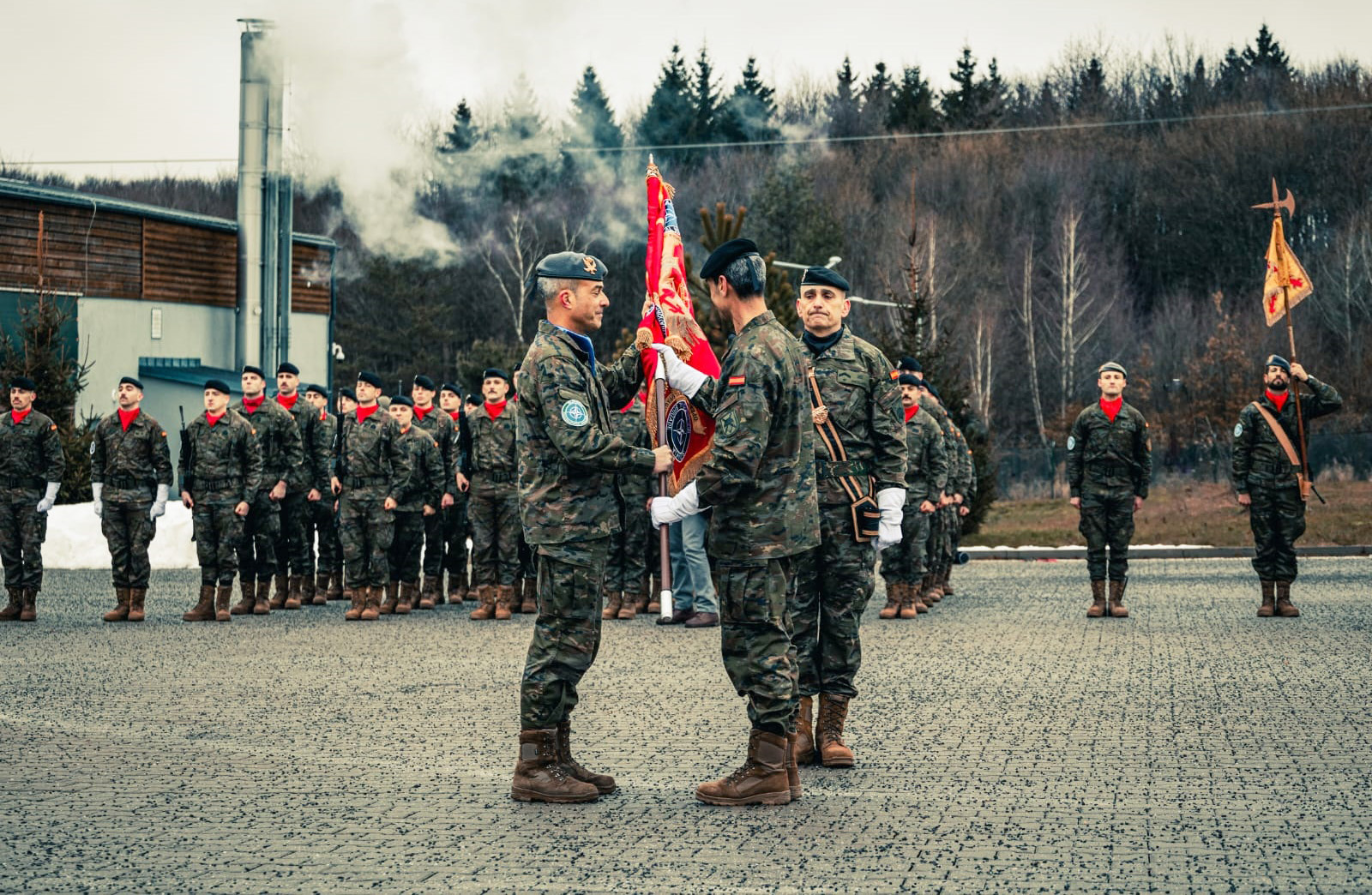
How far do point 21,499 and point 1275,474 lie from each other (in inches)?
464

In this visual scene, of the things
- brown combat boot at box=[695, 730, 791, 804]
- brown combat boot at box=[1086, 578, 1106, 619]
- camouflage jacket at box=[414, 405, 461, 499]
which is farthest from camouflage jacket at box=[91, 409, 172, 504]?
brown combat boot at box=[695, 730, 791, 804]

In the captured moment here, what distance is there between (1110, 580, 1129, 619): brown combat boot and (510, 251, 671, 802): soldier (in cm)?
899

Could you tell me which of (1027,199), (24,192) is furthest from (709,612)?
(1027,199)

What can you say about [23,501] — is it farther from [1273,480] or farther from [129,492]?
[1273,480]

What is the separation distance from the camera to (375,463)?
16.1 meters

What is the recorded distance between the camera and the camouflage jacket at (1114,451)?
51.3 ft

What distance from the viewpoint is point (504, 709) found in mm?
9555

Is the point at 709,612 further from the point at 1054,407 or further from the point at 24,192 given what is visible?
the point at 1054,407

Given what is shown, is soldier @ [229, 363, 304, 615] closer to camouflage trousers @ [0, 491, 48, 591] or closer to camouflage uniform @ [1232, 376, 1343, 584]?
camouflage trousers @ [0, 491, 48, 591]

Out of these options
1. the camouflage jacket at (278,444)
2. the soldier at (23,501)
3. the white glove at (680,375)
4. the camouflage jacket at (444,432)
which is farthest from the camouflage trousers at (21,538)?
the white glove at (680,375)

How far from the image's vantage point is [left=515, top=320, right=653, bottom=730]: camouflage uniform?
23.2 feet

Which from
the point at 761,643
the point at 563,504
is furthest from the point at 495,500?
the point at 761,643

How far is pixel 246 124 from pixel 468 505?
861 inches

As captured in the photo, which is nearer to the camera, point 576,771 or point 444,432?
point 576,771
